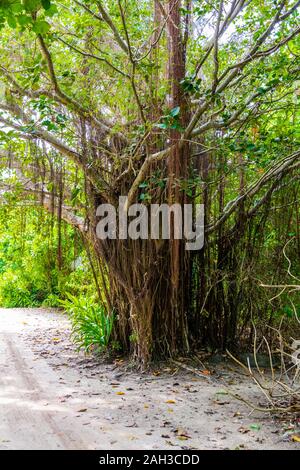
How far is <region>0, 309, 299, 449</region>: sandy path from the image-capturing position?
268 cm

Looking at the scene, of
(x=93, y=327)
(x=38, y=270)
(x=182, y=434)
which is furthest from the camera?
(x=38, y=270)

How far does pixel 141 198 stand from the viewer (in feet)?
13.9

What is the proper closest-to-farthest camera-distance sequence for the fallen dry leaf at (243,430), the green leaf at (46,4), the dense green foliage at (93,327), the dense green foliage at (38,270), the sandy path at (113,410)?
the green leaf at (46,4), the sandy path at (113,410), the fallen dry leaf at (243,430), the dense green foliage at (93,327), the dense green foliage at (38,270)

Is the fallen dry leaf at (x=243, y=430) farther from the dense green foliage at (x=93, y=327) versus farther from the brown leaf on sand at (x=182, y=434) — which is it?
the dense green foliage at (x=93, y=327)

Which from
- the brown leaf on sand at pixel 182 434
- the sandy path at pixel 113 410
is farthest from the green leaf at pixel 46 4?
the brown leaf on sand at pixel 182 434

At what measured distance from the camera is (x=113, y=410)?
3262mm

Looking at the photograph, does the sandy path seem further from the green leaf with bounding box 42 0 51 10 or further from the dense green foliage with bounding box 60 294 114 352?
the green leaf with bounding box 42 0 51 10

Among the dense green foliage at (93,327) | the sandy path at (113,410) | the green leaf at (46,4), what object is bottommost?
the sandy path at (113,410)

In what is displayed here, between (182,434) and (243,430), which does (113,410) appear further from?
(243,430)

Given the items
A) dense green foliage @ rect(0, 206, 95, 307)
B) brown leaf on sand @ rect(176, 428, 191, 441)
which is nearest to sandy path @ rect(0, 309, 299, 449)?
brown leaf on sand @ rect(176, 428, 191, 441)

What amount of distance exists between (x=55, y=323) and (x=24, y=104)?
144 inches

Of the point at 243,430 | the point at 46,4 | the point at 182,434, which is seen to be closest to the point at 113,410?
the point at 182,434

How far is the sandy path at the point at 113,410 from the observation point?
8.80ft
